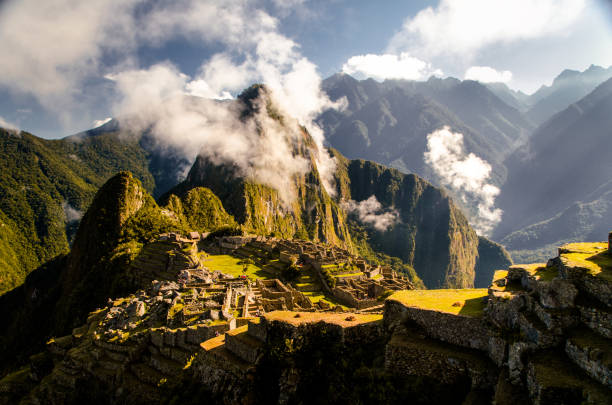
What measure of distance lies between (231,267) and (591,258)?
59.9m

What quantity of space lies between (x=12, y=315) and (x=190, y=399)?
133m

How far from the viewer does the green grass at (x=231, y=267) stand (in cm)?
6011

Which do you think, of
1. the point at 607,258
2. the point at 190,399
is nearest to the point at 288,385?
the point at 190,399

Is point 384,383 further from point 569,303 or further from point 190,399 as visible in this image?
point 190,399

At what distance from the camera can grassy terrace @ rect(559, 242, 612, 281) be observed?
10.6 metres

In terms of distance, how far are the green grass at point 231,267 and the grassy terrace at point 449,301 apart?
45267 mm

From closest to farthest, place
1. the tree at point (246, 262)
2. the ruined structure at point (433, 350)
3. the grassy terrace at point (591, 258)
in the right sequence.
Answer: the ruined structure at point (433, 350), the grassy terrace at point (591, 258), the tree at point (246, 262)

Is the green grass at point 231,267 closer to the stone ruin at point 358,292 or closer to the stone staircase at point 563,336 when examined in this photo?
the stone ruin at point 358,292

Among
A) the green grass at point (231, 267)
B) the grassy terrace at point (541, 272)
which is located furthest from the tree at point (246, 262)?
the grassy terrace at point (541, 272)

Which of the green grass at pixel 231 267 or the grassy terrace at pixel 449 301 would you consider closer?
the grassy terrace at pixel 449 301

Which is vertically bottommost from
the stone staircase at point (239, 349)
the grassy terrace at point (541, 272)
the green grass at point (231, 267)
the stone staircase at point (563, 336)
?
the stone staircase at point (239, 349)

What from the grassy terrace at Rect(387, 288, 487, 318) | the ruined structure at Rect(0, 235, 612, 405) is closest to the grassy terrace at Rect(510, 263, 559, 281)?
the ruined structure at Rect(0, 235, 612, 405)

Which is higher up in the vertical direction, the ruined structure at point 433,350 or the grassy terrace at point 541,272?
the grassy terrace at point 541,272

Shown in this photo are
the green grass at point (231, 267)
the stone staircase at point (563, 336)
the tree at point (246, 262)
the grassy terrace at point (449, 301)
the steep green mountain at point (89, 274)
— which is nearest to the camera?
the stone staircase at point (563, 336)
